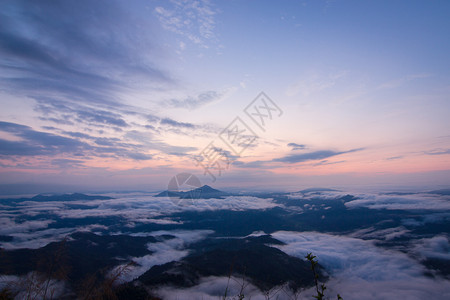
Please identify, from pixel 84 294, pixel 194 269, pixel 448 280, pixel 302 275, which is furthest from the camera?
pixel 302 275

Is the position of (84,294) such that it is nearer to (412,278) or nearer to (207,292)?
(207,292)

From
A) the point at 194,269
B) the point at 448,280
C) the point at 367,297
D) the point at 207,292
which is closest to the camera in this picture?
the point at 207,292

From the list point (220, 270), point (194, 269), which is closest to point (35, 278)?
point (194, 269)

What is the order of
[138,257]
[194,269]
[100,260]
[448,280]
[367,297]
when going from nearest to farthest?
[367,297]
[194,269]
[448,280]
[100,260]
[138,257]

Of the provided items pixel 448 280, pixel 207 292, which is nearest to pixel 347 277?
pixel 448 280

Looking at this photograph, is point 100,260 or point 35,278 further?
point 100,260

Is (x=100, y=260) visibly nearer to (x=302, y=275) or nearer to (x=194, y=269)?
(x=194, y=269)

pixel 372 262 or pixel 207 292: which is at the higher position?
pixel 207 292

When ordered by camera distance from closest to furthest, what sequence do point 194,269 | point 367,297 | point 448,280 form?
point 367,297 < point 194,269 < point 448,280

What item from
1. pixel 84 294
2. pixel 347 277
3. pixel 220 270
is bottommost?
pixel 347 277
